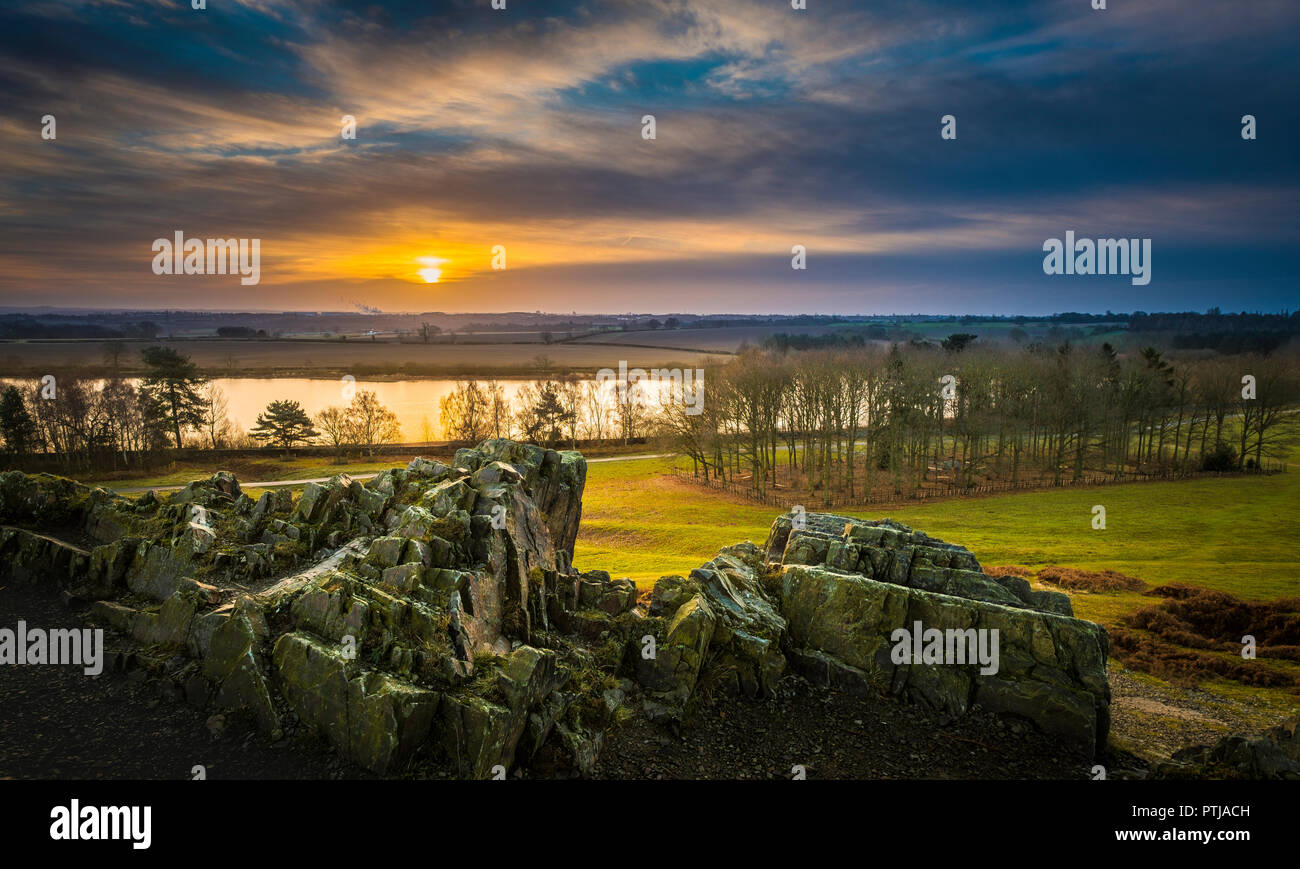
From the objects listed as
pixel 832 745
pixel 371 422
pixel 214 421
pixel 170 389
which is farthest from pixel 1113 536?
pixel 214 421

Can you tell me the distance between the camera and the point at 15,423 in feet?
225

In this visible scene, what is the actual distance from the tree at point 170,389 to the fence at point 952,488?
71.6 meters

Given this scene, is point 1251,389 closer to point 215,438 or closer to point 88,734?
point 88,734

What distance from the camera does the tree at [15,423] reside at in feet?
222

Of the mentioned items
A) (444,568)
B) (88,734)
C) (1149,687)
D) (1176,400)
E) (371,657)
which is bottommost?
(1149,687)

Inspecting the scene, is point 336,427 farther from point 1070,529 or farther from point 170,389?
point 1070,529

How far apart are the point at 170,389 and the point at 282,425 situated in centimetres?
1436

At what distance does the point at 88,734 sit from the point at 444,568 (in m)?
9.75

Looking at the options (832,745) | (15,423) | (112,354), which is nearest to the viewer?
(832,745)

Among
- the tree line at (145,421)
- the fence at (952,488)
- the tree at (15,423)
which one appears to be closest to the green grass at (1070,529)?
the fence at (952,488)

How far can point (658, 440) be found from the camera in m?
94.5

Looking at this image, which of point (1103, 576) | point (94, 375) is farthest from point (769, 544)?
point (94, 375)

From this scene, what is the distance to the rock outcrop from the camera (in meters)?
16.9
